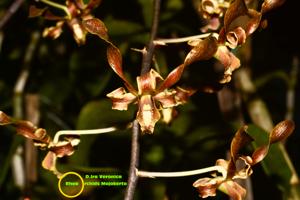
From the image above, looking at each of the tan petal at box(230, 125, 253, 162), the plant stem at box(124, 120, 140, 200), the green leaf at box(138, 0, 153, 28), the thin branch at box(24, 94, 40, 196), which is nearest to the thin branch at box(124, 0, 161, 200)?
the plant stem at box(124, 120, 140, 200)

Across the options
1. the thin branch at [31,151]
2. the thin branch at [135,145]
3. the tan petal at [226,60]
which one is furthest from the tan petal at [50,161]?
the thin branch at [31,151]

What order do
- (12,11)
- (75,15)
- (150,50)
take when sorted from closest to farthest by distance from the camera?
(150,50) < (75,15) < (12,11)

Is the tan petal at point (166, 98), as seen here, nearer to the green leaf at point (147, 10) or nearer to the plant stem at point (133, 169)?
the plant stem at point (133, 169)

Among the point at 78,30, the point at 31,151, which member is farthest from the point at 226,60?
the point at 31,151

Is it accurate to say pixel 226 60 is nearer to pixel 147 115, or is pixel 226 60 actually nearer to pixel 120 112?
pixel 147 115

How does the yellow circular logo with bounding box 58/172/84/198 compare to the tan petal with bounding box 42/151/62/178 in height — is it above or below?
above

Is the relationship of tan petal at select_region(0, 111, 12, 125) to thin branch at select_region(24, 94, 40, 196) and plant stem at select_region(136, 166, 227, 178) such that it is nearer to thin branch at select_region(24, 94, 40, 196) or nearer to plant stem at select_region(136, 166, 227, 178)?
plant stem at select_region(136, 166, 227, 178)

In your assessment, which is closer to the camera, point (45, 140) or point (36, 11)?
point (45, 140)
